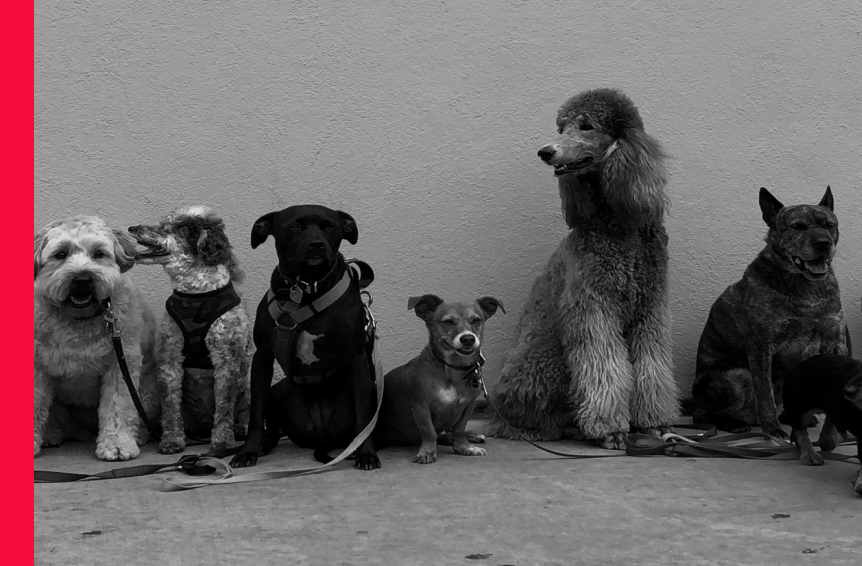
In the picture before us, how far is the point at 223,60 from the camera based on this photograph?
4605 millimetres

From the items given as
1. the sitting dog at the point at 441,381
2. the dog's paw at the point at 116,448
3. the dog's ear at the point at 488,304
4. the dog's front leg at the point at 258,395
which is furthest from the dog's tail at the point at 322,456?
the dog's ear at the point at 488,304

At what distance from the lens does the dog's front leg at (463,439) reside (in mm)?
3871

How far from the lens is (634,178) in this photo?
12.9 ft

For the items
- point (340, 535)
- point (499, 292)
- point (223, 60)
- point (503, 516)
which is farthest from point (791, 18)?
point (340, 535)

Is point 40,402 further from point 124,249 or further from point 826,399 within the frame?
point 826,399

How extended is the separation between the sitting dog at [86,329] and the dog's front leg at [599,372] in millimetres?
2063

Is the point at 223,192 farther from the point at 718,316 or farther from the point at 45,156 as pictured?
the point at 718,316

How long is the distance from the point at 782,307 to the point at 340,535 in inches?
101

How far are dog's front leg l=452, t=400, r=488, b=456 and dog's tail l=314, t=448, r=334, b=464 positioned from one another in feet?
1.91

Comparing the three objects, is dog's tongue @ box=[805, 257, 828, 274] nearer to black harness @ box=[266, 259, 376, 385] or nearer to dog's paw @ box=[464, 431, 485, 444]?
dog's paw @ box=[464, 431, 485, 444]

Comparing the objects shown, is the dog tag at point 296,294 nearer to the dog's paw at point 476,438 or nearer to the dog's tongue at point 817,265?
the dog's paw at point 476,438

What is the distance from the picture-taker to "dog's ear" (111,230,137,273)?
152 inches

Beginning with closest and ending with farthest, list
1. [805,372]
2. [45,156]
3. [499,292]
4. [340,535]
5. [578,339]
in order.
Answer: [340,535] < [805,372] < [578,339] < [45,156] < [499,292]

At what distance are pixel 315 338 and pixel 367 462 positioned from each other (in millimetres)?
583
